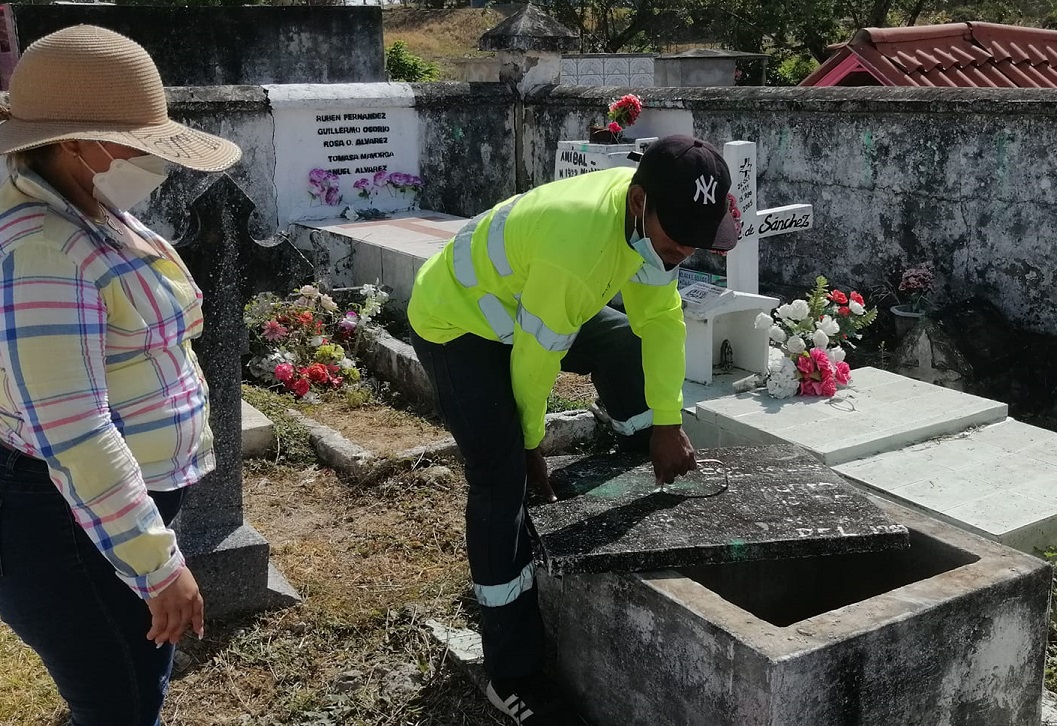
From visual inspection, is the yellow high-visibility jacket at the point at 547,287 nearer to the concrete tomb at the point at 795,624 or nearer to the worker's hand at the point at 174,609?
the concrete tomb at the point at 795,624

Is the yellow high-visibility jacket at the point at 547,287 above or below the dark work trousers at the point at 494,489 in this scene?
above

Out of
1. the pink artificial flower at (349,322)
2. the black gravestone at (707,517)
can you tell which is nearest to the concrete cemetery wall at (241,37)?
the pink artificial flower at (349,322)

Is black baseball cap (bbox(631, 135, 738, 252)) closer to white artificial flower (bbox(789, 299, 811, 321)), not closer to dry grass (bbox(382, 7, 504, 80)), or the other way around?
white artificial flower (bbox(789, 299, 811, 321))

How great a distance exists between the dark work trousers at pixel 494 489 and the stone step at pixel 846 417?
1498 mm

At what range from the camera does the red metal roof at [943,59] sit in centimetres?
791

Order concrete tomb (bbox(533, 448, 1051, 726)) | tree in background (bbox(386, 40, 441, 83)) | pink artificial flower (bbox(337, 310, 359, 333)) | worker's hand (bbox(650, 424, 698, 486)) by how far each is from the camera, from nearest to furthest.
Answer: concrete tomb (bbox(533, 448, 1051, 726)) → worker's hand (bbox(650, 424, 698, 486)) → pink artificial flower (bbox(337, 310, 359, 333)) → tree in background (bbox(386, 40, 441, 83))

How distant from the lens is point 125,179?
71.9 inches

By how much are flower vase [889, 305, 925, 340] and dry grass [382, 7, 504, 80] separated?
2298 cm

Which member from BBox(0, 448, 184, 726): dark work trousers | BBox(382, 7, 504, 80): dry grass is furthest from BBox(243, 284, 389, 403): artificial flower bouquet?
BBox(382, 7, 504, 80): dry grass

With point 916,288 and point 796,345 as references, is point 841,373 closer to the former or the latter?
point 796,345

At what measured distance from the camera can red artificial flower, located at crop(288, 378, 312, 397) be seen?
547cm

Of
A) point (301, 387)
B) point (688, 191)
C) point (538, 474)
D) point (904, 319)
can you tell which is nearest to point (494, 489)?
point (538, 474)

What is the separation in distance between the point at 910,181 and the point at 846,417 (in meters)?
2.55

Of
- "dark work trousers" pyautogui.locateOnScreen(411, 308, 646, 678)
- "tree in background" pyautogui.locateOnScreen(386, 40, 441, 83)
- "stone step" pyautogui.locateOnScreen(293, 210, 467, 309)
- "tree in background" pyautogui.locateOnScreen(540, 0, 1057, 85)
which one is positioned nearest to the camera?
"dark work trousers" pyautogui.locateOnScreen(411, 308, 646, 678)
